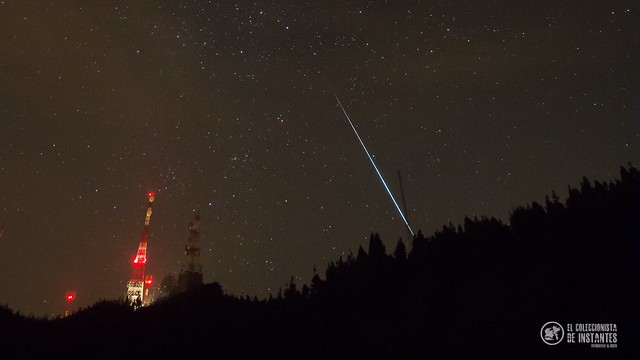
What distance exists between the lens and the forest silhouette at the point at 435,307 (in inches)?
446

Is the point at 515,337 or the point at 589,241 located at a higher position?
the point at 589,241

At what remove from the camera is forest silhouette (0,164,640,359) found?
11.3m

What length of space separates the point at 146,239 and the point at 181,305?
307 feet

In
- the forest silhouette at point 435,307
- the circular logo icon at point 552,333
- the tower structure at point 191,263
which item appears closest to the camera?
the circular logo icon at point 552,333

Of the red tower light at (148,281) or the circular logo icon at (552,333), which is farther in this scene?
the red tower light at (148,281)

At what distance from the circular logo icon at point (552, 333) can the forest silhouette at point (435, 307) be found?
162 millimetres

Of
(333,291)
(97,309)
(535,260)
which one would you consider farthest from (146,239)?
(535,260)

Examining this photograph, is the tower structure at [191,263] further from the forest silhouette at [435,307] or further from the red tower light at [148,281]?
the forest silhouette at [435,307]

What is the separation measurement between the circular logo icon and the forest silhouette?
16cm

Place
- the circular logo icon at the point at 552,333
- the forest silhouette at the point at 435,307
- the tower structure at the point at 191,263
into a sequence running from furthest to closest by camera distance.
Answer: the tower structure at the point at 191,263 → the forest silhouette at the point at 435,307 → the circular logo icon at the point at 552,333

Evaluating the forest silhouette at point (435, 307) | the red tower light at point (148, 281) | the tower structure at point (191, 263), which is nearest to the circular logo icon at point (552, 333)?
the forest silhouette at point (435, 307)

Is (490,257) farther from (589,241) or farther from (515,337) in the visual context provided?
(515,337)

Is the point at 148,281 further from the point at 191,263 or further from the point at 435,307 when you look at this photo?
the point at 435,307

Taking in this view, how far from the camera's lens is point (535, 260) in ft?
43.0
